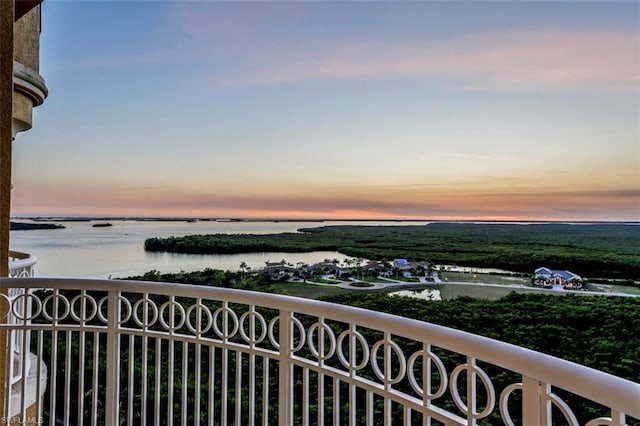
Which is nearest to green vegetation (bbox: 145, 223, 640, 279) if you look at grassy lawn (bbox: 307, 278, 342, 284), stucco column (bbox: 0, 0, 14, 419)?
grassy lawn (bbox: 307, 278, 342, 284)

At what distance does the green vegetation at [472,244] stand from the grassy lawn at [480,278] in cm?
25

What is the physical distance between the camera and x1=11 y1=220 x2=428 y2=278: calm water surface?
29.7 feet

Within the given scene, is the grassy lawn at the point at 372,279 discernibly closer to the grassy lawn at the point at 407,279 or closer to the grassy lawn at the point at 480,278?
the grassy lawn at the point at 407,279

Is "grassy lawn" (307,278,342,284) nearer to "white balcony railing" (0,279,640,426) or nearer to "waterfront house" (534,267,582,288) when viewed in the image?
"waterfront house" (534,267,582,288)

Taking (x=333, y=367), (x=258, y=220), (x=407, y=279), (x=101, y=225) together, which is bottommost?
(x=407, y=279)

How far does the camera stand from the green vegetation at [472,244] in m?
Answer: 8.88

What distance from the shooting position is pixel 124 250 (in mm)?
9930

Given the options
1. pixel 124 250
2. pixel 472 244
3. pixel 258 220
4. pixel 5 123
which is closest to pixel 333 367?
pixel 5 123

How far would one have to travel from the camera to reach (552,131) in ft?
26.7

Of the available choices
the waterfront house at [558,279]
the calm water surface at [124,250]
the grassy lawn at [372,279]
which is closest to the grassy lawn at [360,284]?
the grassy lawn at [372,279]

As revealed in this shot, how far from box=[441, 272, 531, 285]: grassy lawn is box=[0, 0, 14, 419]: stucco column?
26.6ft

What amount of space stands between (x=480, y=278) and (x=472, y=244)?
3.26ft

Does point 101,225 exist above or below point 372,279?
above

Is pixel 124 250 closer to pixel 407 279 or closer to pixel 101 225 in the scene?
pixel 101 225
